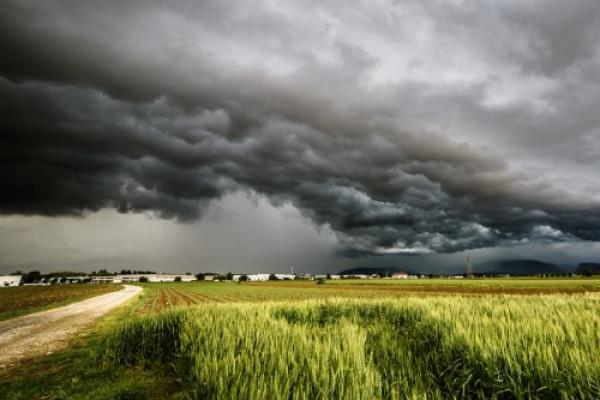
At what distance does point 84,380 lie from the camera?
419 inches

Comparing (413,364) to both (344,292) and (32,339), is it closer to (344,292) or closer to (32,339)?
(32,339)

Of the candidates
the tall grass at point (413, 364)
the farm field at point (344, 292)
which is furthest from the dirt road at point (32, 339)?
the tall grass at point (413, 364)

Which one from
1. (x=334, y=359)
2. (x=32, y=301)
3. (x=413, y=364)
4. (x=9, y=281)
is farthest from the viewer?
(x=9, y=281)

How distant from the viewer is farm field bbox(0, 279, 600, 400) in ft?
17.6

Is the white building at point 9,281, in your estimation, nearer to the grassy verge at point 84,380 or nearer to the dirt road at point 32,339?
the dirt road at point 32,339

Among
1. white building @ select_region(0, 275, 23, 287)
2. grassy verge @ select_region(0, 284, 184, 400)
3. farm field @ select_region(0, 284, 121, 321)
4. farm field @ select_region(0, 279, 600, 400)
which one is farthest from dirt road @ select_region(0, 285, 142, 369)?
white building @ select_region(0, 275, 23, 287)

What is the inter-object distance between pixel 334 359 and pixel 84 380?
886 centimetres

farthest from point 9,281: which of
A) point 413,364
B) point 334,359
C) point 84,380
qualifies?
point 334,359

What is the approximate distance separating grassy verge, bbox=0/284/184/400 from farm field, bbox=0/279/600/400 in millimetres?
43

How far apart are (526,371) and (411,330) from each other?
695 centimetres

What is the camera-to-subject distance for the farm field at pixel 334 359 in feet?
17.6

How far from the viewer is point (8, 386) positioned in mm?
10133

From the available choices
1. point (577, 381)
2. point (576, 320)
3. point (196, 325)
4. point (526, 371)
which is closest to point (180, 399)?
point (196, 325)

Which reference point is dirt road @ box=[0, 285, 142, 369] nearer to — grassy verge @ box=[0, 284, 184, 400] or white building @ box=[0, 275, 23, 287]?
grassy verge @ box=[0, 284, 184, 400]
